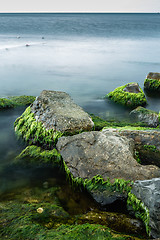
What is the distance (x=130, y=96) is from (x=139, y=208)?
21.8 feet

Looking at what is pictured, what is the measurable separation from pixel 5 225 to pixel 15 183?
157 cm

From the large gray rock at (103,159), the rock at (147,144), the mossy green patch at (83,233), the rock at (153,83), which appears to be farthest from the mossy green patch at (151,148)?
the rock at (153,83)

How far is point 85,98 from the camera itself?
10391 millimetres

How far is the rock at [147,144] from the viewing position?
181 inches

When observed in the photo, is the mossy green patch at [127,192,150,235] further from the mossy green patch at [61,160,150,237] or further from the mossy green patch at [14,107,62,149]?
the mossy green patch at [14,107,62,149]

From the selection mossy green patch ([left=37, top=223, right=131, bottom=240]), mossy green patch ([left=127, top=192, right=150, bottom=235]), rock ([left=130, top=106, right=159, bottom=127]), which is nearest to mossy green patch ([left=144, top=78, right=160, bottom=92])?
rock ([left=130, top=106, right=159, bottom=127])

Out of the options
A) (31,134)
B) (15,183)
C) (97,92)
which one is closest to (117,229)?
(15,183)

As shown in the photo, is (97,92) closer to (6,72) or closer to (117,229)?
(6,72)

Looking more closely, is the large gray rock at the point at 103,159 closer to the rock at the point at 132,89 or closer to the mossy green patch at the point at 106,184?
the mossy green patch at the point at 106,184

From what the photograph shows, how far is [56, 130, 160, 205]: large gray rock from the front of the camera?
3.69 metres

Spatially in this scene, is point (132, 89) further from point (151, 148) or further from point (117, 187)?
point (117, 187)

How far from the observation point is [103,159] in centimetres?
401

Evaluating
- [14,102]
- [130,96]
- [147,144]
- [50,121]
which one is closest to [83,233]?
[147,144]

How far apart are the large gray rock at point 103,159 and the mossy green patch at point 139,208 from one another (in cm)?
19
